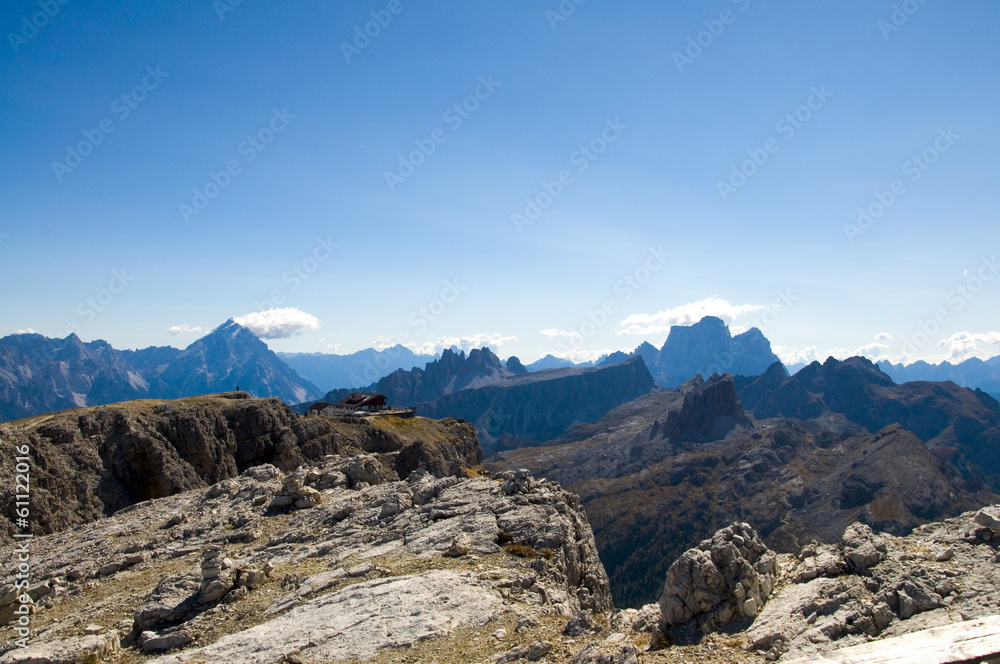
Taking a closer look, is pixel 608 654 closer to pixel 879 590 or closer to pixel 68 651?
pixel 879 590

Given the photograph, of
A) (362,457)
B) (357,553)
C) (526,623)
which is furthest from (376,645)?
(362,457)

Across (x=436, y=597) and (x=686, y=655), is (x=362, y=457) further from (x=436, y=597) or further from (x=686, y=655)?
(x=686, y=655)

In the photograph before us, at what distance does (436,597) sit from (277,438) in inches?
3283

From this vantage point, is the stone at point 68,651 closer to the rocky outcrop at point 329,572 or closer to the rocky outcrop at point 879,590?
the rocky outcrop at point 329,572

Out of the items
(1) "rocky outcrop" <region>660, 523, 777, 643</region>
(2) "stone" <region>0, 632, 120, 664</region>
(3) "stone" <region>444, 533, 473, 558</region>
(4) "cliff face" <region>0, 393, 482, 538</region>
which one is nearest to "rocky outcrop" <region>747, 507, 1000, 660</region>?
(1) "rocky outcrop" <region>660, 523, 777, 643</region>

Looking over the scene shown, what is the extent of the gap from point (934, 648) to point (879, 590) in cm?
1207

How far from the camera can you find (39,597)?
27766mm

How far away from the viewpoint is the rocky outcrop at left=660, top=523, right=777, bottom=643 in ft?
58.2

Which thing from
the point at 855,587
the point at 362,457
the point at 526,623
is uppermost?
the point at 362,457

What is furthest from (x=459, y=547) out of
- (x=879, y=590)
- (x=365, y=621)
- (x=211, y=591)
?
(x=879, y=590)

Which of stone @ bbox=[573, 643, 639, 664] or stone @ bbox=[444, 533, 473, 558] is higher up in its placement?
stone @ bbox=[444, 533, 473, 558]

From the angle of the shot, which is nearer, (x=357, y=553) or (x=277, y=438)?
(x=357, y=553)

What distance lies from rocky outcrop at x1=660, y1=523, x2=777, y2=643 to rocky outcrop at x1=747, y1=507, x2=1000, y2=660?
2.02 ft

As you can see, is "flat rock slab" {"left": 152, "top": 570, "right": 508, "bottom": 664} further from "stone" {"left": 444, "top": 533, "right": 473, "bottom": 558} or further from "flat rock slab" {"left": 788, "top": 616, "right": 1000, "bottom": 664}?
"flat rock slab" {"left": 788, "top": 616, "right": 1000, "bottom": 664}
